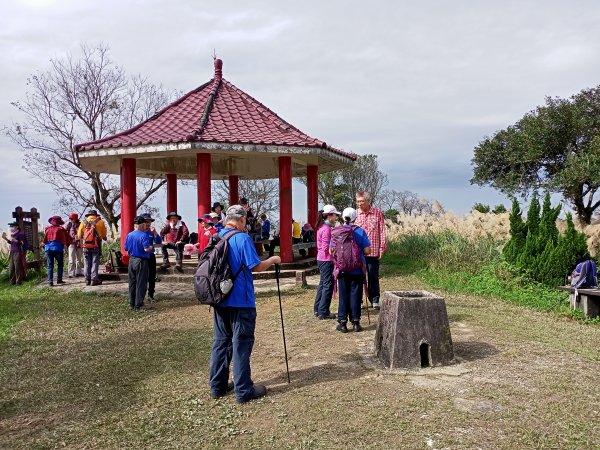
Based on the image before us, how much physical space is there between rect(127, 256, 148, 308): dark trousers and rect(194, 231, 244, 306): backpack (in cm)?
444

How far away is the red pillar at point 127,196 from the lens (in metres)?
11.3

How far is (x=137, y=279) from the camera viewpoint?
8.29m

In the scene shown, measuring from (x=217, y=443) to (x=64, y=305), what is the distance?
21.3 feet

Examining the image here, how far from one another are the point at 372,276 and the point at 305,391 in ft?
10.2

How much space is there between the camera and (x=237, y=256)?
4.14 metres

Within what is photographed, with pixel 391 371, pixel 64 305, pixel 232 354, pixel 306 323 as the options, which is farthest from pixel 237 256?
pixel 64 305

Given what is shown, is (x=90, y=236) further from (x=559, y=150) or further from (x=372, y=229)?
(x=559, y=150)

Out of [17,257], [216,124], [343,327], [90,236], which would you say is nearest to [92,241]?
[90,236]

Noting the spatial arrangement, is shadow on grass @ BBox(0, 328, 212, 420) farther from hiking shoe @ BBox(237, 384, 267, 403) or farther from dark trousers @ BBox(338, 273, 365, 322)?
dark trousers @ BBox(338, 273, 365, 322)

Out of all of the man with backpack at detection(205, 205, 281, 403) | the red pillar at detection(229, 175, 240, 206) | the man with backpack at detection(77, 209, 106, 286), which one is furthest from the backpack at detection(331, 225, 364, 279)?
the red pillar at detection(229, 175, 240, 206)

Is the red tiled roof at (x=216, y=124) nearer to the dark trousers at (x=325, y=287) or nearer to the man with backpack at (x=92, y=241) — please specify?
the man with backpack at (x=92, y=241)

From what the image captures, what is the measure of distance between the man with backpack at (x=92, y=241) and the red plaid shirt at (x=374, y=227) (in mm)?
5688

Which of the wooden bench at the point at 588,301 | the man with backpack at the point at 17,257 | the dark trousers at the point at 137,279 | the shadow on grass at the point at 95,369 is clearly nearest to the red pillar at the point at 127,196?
the man with backpack at the point at 17,257

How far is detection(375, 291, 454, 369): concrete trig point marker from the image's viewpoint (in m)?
4.75
